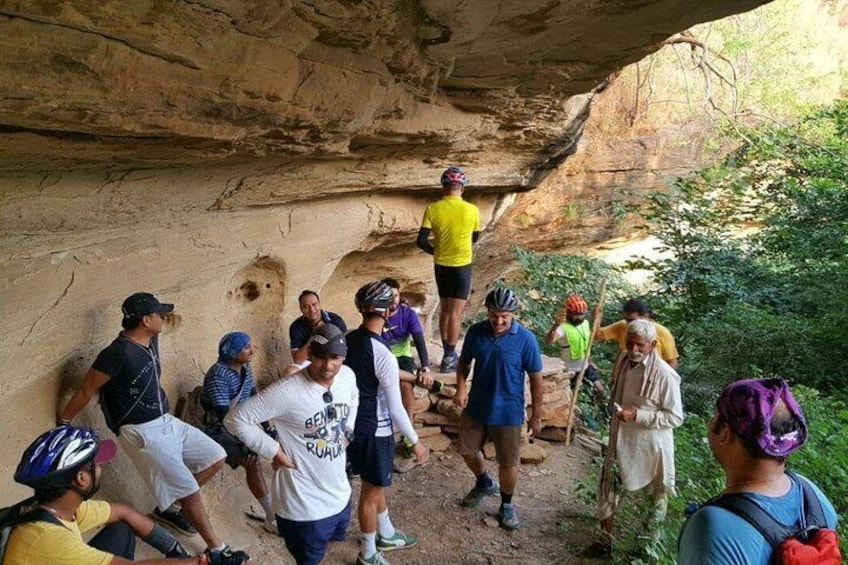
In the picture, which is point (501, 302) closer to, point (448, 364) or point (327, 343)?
point (327, 343)

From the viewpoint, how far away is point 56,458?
236 centimetres

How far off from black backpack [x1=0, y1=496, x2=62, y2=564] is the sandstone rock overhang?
1580 millimetres

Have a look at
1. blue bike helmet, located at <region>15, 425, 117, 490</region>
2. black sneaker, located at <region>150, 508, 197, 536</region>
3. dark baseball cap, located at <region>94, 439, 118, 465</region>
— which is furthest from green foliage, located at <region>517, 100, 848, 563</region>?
blue bike helmet, located at <region>15, 425, 117, 490</region>

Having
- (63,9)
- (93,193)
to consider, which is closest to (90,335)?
(93,193)

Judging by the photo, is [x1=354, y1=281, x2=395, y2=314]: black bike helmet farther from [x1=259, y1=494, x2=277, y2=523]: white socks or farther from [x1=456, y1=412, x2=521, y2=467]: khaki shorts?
[x1=259, y1=494, x2=277, y2=523]: white socks

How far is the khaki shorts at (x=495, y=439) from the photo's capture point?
461cm

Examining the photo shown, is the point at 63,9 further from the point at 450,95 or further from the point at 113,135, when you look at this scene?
the point at 450,95

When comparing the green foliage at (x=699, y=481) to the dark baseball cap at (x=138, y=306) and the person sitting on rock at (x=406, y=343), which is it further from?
the dark baseball cap at (x=138, y=306)

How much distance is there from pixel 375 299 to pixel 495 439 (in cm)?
151

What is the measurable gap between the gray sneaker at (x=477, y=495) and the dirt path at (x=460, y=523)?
0.05 m

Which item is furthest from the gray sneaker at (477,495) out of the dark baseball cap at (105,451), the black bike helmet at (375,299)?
the dark baseball cap at (105,451)

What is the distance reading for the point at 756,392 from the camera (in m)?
1.85

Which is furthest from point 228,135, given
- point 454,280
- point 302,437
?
point 454,280

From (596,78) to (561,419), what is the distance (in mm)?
3398
